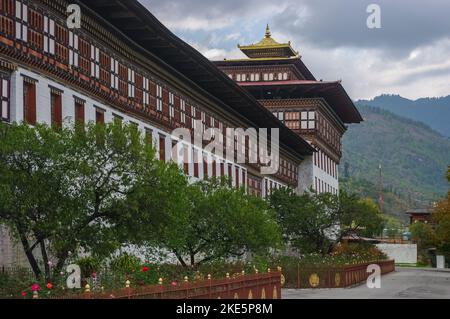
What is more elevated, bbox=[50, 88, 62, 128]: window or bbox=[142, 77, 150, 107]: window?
bbox=[142, 77, 150, 107]: window

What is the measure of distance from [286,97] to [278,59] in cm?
669

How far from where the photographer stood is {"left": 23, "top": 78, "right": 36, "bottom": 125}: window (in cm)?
3350

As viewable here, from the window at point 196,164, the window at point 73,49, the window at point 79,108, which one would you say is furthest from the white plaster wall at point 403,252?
the window at point 73,49

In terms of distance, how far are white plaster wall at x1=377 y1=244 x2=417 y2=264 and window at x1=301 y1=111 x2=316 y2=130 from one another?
44748 millimetres

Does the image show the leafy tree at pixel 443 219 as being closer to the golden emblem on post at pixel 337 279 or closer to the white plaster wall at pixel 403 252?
the golden emblem on post at pixel 337 279

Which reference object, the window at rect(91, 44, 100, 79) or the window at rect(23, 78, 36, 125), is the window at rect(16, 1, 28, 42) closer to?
the window at rect(23, 78, 36, 125)

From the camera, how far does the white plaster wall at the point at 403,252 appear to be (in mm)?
134500

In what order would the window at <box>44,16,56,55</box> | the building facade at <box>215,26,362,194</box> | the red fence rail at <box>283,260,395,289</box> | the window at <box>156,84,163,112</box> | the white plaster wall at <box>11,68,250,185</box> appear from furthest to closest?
the building facade at <box>215,26,362,194</box>, the red fence rail at <box>283,260,395,289</box>, the window at <box>156,84,163,112</box>, the window at <box>44,16,56,55</box>, the white plaster wall at <box>11,68,250,185</box>

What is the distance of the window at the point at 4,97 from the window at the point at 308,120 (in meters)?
63.9

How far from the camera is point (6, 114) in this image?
3194 centimetres

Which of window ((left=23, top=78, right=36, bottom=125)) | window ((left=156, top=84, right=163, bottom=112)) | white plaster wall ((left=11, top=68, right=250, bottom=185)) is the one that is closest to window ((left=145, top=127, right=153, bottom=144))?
white plaster wall ((left=11, top=68, right=250, bottom=185))

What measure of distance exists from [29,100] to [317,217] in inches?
1532

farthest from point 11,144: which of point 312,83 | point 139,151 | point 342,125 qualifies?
point 342,125

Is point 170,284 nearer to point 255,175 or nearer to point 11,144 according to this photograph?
point 11,144
